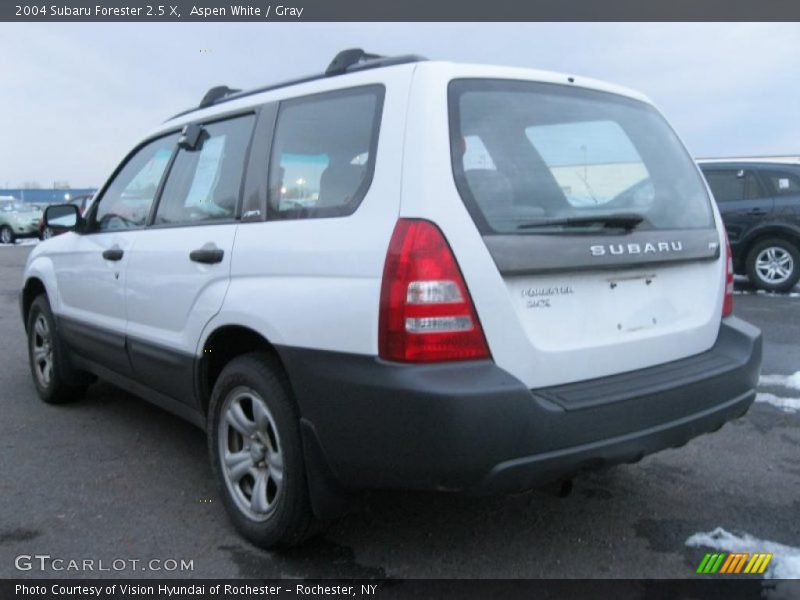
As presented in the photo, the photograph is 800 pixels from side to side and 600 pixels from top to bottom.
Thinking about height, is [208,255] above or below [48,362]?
above

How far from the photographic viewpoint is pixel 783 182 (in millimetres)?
9875

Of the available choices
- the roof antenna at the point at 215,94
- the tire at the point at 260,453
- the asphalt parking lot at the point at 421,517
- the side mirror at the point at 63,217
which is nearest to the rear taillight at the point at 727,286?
the asphalt parking lot at the point at 421,517

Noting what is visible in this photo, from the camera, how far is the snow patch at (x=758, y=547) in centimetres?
A: 266

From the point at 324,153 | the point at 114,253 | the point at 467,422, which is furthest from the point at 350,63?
the point at 114,253

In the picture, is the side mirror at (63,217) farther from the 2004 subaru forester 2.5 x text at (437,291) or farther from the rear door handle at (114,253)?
the 2004 subaru forester 2.5 x text at (437,291)

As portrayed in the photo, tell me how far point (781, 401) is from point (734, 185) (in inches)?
243

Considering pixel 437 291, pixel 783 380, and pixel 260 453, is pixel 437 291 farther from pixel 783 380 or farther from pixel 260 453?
pixel 783 380

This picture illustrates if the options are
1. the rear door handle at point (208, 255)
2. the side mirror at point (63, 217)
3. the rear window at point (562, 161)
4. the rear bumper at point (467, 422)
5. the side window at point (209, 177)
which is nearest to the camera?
the rear bumper at point (467, 422)

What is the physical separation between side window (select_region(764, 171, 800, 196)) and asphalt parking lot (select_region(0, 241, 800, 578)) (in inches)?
261

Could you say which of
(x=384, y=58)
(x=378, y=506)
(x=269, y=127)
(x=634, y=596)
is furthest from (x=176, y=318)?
(x=634, y=596)

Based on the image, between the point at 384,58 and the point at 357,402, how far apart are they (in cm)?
129

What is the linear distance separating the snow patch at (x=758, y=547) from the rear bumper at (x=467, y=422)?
60 centimetres

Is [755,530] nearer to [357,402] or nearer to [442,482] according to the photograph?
[442,482]

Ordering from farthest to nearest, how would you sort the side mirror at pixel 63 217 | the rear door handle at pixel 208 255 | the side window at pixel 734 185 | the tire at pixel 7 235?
the tire at pixel 7 235 → the side window at pixel 734 185 → the side mirror at pixel 63 217 → the rear door handle at pixel 208 255
